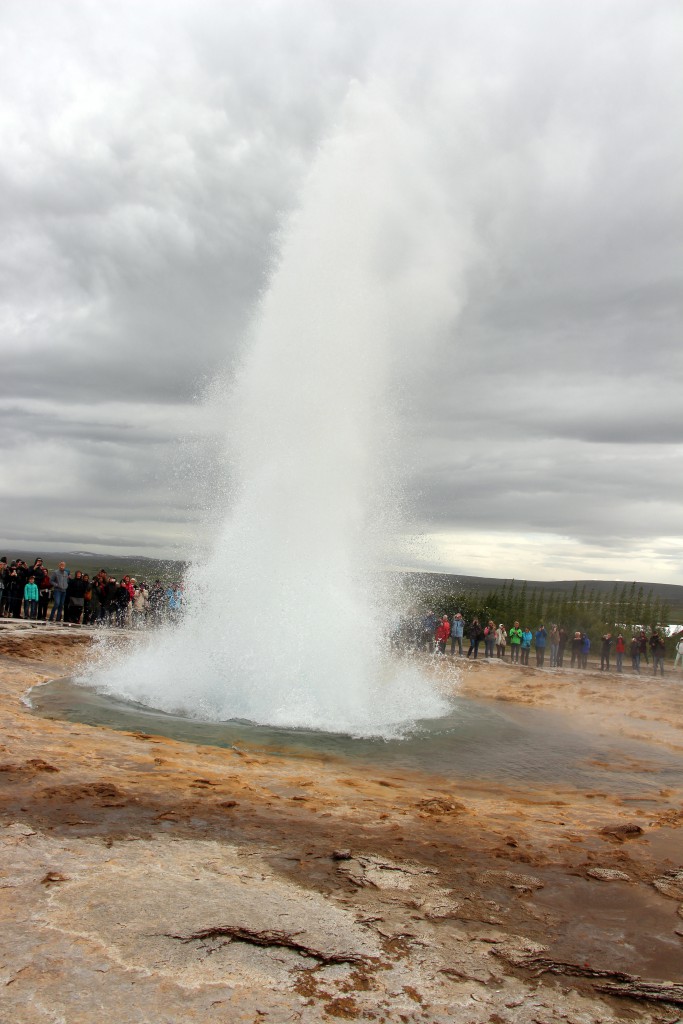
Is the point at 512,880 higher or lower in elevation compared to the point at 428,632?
higher

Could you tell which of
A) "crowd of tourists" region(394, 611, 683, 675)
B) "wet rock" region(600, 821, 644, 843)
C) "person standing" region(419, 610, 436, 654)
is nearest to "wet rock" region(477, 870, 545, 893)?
"wet rock" region(600, 821, 644, 843)

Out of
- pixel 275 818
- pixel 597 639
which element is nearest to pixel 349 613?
pixel 275 818

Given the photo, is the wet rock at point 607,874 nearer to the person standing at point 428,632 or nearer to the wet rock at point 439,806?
the wet rock at point 439,806

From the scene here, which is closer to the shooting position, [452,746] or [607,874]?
[607,874]

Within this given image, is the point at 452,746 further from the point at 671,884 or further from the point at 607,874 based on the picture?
the point at 671,884

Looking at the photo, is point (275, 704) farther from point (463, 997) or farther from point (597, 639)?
point (597, 639)

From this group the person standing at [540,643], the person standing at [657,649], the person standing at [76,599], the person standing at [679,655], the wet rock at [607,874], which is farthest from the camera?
the person standing at [679,655]

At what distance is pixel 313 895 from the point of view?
3791mm

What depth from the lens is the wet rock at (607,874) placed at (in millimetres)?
4520

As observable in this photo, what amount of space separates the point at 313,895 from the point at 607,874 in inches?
77.3

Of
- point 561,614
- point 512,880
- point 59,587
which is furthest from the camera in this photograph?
point 561,614

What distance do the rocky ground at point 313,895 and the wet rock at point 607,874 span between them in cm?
3

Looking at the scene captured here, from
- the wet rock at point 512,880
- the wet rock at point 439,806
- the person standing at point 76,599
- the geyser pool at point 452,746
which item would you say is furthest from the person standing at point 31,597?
the wet rock at point 512,880

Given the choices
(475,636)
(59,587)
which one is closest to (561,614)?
(475,636)
